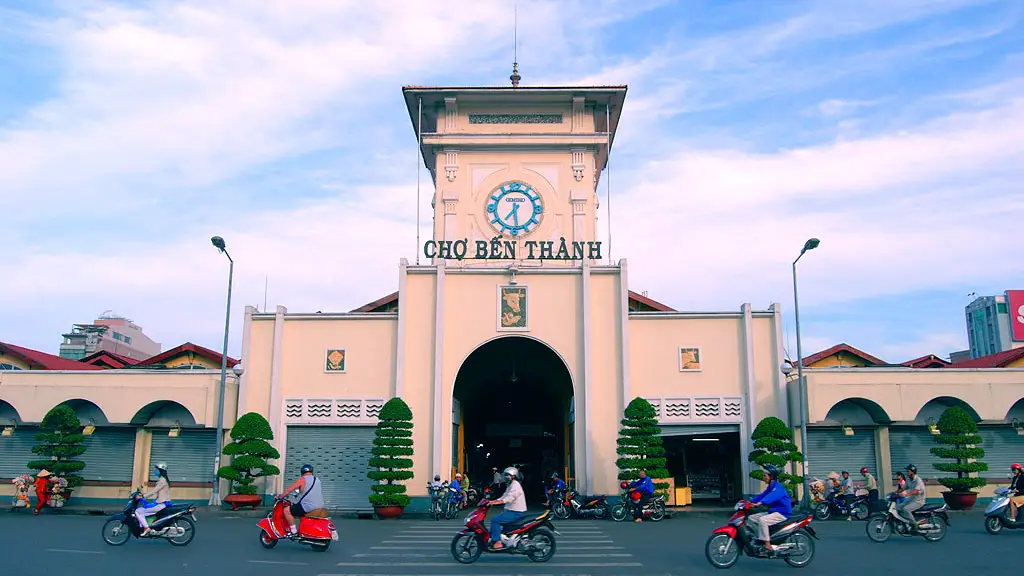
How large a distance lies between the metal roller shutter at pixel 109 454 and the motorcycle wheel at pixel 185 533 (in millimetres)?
13492

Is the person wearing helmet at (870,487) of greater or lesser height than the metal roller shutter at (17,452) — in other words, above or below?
below

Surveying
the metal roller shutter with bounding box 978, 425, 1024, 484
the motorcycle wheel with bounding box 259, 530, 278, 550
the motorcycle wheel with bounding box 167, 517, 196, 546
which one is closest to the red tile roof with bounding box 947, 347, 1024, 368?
the metal roller shutter with bounding box 978, 425, 1024, 484

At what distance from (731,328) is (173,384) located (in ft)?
62.4

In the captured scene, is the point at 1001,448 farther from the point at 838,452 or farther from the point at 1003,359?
the point at 838,452

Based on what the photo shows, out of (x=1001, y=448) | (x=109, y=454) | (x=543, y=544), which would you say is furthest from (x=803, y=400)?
(x=109, y=454)

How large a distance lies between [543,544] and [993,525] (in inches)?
427

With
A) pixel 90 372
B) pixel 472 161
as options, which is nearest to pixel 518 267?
pixel 472 161

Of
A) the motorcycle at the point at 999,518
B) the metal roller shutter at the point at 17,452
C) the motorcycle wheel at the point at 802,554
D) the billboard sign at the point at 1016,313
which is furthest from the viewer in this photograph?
the billboard sign at the point at 1016,313

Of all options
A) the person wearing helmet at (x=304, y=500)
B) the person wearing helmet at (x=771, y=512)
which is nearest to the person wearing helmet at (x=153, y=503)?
the person wearing helmet at (x=304, y=500)

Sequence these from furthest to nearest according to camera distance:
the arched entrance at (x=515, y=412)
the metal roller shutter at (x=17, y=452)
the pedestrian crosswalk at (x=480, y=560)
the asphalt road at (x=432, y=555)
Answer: the arched entrance at (x=515, y=412) < the metal roller shutter at (x=17, y=452) < the pedestrian crosswalk at (x=480, y=560) < the asphalt road at (x=432, y=555)

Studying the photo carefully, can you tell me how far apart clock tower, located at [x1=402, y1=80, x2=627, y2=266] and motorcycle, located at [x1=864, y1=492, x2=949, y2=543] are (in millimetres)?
16983

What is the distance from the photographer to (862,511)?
24.5 meters

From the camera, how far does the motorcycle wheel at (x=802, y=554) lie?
46.4 feet

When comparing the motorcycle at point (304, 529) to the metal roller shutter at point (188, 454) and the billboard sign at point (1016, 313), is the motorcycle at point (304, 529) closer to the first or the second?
the metal roller shutter at point (188, 454)
